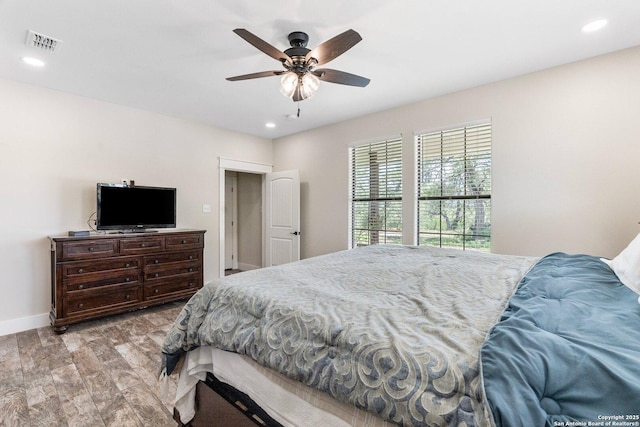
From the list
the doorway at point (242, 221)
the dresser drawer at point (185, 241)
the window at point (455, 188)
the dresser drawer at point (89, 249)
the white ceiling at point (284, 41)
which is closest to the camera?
the white ceiling at point (284, 41)

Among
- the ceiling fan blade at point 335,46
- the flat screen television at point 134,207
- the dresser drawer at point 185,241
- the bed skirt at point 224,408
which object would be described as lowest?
the bed skirt at point 224,408

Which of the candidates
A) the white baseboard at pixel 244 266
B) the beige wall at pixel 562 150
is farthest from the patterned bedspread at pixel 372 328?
the white baseboard at pixel 244 266

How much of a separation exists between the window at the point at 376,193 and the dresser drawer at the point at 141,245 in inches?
102

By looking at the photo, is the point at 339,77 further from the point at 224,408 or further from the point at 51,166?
the point at 51,166

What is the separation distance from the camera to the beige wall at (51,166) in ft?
10.0

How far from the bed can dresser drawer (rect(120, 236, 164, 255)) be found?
2.38 metres

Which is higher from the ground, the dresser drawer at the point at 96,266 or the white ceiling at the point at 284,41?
the white ceiling at the point at 284,41

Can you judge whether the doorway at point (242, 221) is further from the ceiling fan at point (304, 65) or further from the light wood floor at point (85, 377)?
the ceiling fan at point (304, 65)

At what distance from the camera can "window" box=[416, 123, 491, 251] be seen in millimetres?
3250

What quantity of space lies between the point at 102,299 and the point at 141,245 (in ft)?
2.23

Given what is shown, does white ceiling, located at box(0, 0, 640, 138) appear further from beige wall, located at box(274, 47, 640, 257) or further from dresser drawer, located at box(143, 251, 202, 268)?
dresser drawer, located at box(143, 251, 202, 268)

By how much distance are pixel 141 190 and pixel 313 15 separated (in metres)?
2.95

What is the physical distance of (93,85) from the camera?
316 cm

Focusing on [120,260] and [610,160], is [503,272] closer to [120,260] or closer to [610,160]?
[610,160]
